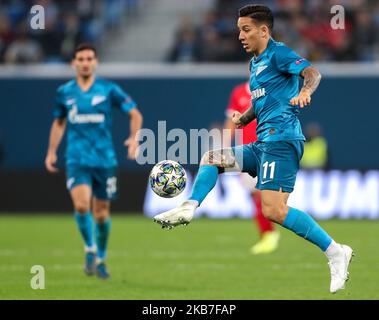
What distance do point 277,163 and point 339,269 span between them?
3.46 ft

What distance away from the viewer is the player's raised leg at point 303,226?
8742 millimetres

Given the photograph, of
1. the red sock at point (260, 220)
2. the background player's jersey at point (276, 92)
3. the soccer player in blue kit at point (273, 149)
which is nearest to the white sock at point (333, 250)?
the soccer player in blue kit at point (273, 149)

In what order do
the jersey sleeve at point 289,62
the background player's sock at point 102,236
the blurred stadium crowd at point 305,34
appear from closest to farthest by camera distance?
the jersey sleeve at point 289,62
the background player's sock at point 102,236
the blurred stadium crowd at point 305,34

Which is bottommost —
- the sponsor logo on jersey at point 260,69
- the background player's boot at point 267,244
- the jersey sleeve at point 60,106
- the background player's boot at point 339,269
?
the background player's boot at point 339,269

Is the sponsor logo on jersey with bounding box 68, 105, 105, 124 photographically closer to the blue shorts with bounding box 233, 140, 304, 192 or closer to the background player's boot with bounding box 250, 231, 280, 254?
the blue shorts with bounding box 233, 140, 304, 192

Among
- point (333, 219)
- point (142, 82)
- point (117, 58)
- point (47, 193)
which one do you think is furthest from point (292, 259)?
point (117, 58)

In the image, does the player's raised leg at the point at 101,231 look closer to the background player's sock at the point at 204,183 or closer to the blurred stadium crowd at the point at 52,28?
the background player's sock at the point at 204,183

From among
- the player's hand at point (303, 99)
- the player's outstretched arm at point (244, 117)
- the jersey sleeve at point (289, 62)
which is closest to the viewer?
the player's hand at point (303, 99)

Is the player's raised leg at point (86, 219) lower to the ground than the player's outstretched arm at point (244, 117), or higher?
lower

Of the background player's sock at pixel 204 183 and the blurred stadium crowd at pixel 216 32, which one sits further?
the blurred stadium crowd at pixel 216 32

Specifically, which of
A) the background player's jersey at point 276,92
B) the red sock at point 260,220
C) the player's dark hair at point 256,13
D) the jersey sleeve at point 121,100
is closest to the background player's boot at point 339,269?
the background player's jersey at point 276,92

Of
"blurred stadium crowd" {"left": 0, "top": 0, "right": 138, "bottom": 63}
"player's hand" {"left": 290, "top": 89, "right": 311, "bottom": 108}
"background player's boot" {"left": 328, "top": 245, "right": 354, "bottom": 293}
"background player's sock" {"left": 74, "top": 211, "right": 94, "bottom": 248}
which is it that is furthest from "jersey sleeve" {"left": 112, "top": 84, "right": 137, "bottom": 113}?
"blurred stadium crowd" {"left": 0, "top": 0, "right": 138, "bottom": 63}

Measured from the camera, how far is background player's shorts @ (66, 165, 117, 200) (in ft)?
38.4

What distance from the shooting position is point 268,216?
877 cm
